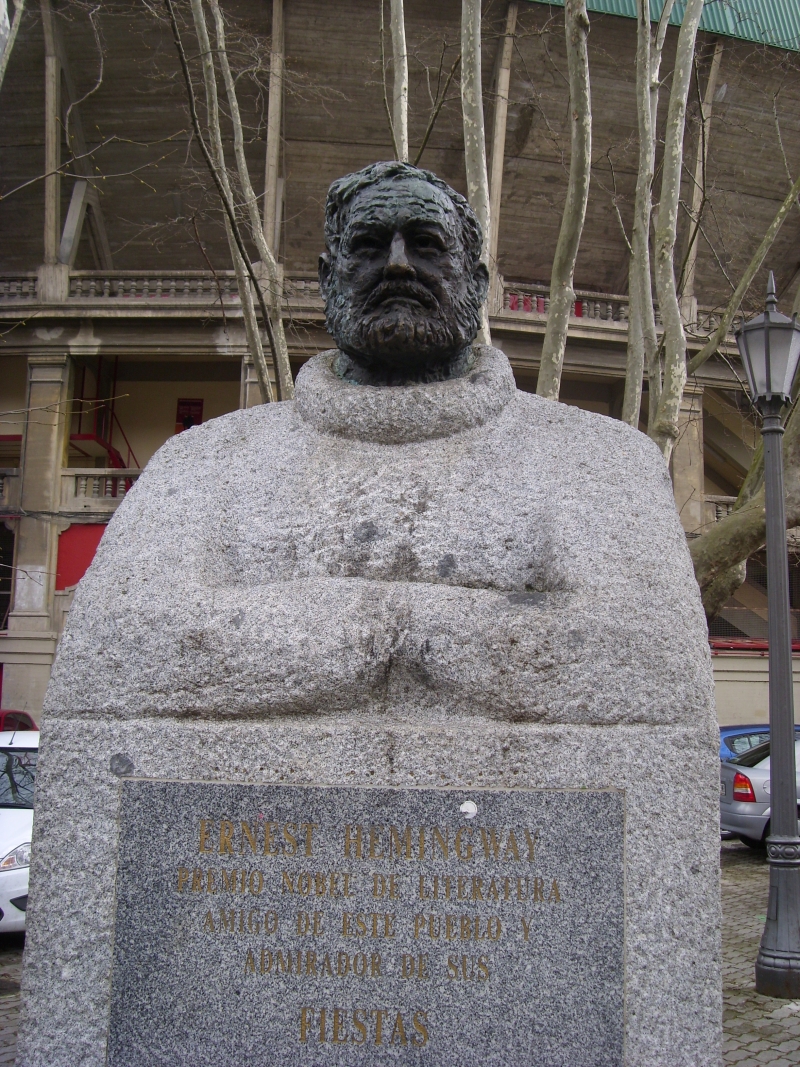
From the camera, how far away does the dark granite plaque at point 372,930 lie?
1.82 m

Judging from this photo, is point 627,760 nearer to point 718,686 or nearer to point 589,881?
point 589,881

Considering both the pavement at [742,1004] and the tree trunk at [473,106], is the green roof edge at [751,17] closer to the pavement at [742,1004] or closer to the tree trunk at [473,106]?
the tree trunk at [473,106]

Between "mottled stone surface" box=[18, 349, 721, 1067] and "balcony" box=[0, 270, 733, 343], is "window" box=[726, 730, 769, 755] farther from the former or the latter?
"mottled stone surface" box=[18, 349, 721, 1067]

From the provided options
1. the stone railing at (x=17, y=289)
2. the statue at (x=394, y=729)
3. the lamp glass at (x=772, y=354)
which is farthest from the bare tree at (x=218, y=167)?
the stone railing at (x=17, y=289)

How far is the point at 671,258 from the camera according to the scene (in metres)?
7.25

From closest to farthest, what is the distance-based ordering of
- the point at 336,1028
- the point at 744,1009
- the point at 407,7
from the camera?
the point at 336,1028 → the point at 744,1009 → the point at 407,7

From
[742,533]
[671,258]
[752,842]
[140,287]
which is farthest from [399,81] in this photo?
[140,287]

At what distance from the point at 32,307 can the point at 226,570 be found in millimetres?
15740

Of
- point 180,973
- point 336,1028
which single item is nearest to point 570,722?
point 336,1028

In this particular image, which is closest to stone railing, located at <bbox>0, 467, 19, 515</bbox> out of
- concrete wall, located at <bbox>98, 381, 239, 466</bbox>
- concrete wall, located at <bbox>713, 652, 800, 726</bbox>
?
concrete wall, located at <bbox>98, 381, 239, 466</bbox>

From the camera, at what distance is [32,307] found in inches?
648

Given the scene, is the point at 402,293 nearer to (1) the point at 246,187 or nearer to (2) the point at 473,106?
(2) the point at 473,106

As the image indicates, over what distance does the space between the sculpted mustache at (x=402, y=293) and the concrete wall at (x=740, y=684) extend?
15228 mm

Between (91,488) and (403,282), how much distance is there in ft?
50.0
